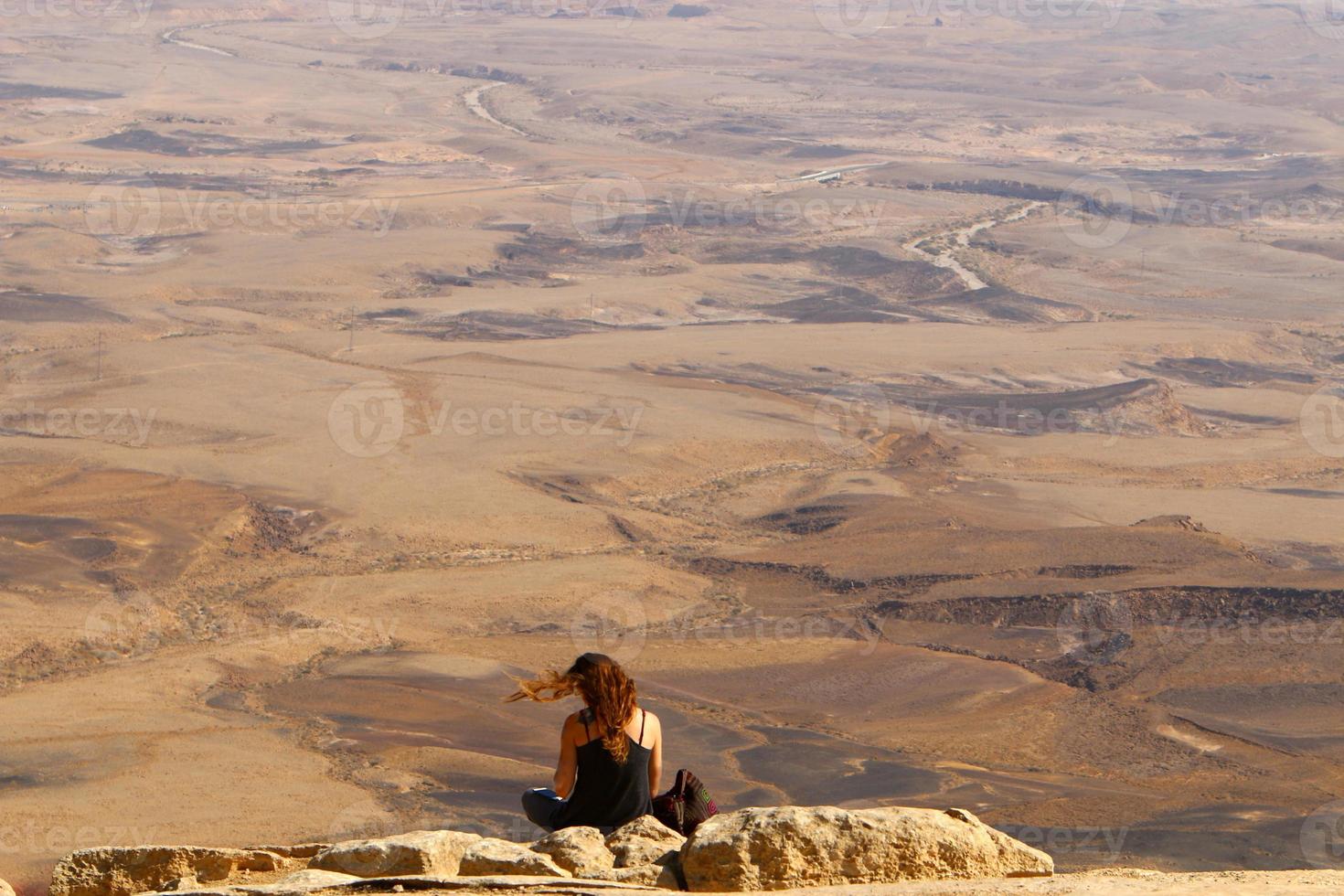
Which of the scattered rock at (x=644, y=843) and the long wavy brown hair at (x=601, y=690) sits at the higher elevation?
the long wavy brown hair at (x=601, y=690)

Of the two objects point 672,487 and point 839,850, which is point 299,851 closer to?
point 839,850

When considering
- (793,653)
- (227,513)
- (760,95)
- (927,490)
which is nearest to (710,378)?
(927,490)

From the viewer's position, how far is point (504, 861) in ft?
20.7

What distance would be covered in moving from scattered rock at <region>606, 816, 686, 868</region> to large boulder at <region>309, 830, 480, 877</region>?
2.03 ft

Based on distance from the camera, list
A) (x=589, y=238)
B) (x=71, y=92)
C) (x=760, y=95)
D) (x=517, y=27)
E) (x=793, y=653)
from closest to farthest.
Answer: (x=793, y=653) < (x=589, y=238) < (x=71, y=92) < (x=760, y=95) < (x=517, y=27)

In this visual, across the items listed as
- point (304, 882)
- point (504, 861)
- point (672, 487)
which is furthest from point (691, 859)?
point (672, 487)

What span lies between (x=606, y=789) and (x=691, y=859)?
585 millimetres

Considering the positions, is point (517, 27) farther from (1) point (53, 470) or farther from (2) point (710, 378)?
(1) point (53, 470)

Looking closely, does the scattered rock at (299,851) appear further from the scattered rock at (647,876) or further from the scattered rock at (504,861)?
the scattered rock at (647,876)

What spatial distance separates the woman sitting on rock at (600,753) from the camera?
6414mm

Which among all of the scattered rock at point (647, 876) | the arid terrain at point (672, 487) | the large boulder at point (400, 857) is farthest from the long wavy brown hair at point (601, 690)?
the arid terrain at point (672, 487)

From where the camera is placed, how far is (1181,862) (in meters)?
14.6

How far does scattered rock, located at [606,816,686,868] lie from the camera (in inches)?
254

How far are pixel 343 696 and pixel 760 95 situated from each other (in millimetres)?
93484
